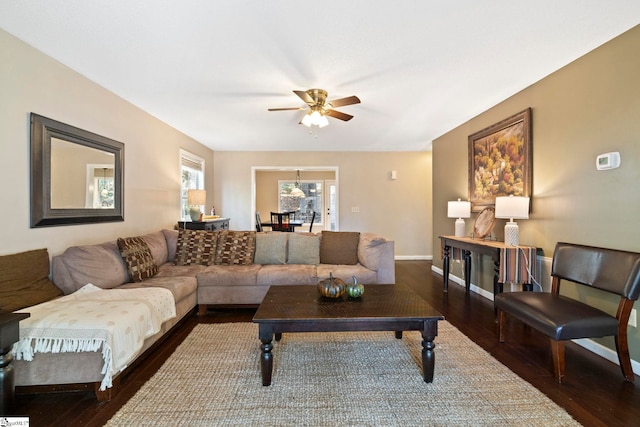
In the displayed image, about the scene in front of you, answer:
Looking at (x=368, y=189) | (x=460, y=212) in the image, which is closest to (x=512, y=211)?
(x=460, y=212)

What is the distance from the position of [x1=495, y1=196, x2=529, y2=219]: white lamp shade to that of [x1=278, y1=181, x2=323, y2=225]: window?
6.51 meters

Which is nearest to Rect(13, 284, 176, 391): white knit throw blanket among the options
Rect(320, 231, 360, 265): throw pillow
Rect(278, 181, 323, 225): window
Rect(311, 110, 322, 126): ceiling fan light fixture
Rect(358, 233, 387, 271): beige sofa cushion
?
Rect(320, 231, 360, 265): throw pillow

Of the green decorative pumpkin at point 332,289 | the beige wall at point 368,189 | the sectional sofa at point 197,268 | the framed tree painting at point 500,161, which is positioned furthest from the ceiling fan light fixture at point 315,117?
the beige wall at point 368,189

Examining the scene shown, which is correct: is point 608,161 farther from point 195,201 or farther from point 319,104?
point 195,201

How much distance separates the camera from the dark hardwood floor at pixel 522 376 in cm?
155

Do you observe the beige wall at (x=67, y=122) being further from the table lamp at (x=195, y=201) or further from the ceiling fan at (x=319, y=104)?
the ceiling fan at (x=319, y=104)

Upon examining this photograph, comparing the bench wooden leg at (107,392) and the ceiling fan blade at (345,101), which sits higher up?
the ceiling fan blade at (345,101)

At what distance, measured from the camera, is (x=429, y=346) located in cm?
179

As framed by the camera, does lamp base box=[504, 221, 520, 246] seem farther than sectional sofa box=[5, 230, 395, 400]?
Yes

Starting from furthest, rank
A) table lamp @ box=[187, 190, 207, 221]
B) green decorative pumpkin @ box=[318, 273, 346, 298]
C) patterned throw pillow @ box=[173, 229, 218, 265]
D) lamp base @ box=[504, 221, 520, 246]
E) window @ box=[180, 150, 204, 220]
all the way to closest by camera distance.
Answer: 1. window @ box=[180, 150, 204, 220]
2. table lamp @ box=[187, 190, 207, 221]
3. patterned throw pillow @ box=[173, 229, 218, 265]
4. lamp base @ box=[504, 221, 520, 246]
5. green decorative pumpkin @ box=[318, 273, 346, 298]

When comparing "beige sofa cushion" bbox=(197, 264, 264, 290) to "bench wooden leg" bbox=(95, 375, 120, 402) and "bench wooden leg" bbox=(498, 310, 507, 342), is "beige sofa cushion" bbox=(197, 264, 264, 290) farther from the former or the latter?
"bench wooden leg" bbox=(498, 310, 507, 342)

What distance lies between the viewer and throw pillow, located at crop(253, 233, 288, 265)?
3.55 m

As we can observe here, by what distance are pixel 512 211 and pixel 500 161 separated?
87 centimetres

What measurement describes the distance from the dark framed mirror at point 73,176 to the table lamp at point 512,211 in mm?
4119
